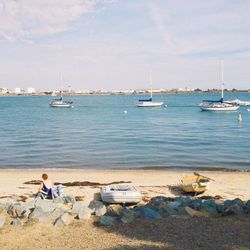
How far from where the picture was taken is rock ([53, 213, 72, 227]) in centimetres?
1462

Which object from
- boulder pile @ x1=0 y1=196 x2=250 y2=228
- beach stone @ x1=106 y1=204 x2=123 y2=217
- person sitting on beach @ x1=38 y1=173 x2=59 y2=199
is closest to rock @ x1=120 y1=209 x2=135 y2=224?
boulder pile @ x1=0 y1=196 x2=250 y2=228

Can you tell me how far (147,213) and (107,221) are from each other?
162cm

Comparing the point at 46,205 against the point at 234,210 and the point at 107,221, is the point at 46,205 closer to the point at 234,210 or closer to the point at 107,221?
the point at 107,221

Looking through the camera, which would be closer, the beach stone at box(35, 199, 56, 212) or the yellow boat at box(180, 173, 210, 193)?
the beach stone at box(35, 199, 56, 212)

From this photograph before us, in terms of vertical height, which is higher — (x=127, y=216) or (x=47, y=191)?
(x=127, y=216)

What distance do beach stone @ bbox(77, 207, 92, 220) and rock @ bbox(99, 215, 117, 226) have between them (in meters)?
0.71

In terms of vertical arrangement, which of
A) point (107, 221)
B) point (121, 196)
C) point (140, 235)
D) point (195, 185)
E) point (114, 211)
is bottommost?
point (195, 185)

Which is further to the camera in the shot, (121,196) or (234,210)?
(121,196)

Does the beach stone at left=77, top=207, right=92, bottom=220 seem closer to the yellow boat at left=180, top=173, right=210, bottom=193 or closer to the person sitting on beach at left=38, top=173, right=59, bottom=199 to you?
the person sitting on beach at left=38, top=173, right=59, bottom=199

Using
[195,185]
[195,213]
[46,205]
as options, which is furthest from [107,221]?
[195,185]

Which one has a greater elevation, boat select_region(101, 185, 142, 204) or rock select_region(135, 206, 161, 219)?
rock select_region(135, 206, 161, 219)

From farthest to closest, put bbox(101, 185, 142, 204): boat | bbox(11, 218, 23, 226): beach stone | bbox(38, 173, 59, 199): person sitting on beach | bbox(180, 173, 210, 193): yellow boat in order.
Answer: bbox(180, 173, 210, 193): yellow boat, bbox(38, 173, 59, 199): person sitting on beach, bbox(101, 185, 142, 204): boat, bbox(11, 218, 23, 226): beach stone

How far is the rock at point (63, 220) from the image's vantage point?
48.0 ft

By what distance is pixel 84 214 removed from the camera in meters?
15.4
